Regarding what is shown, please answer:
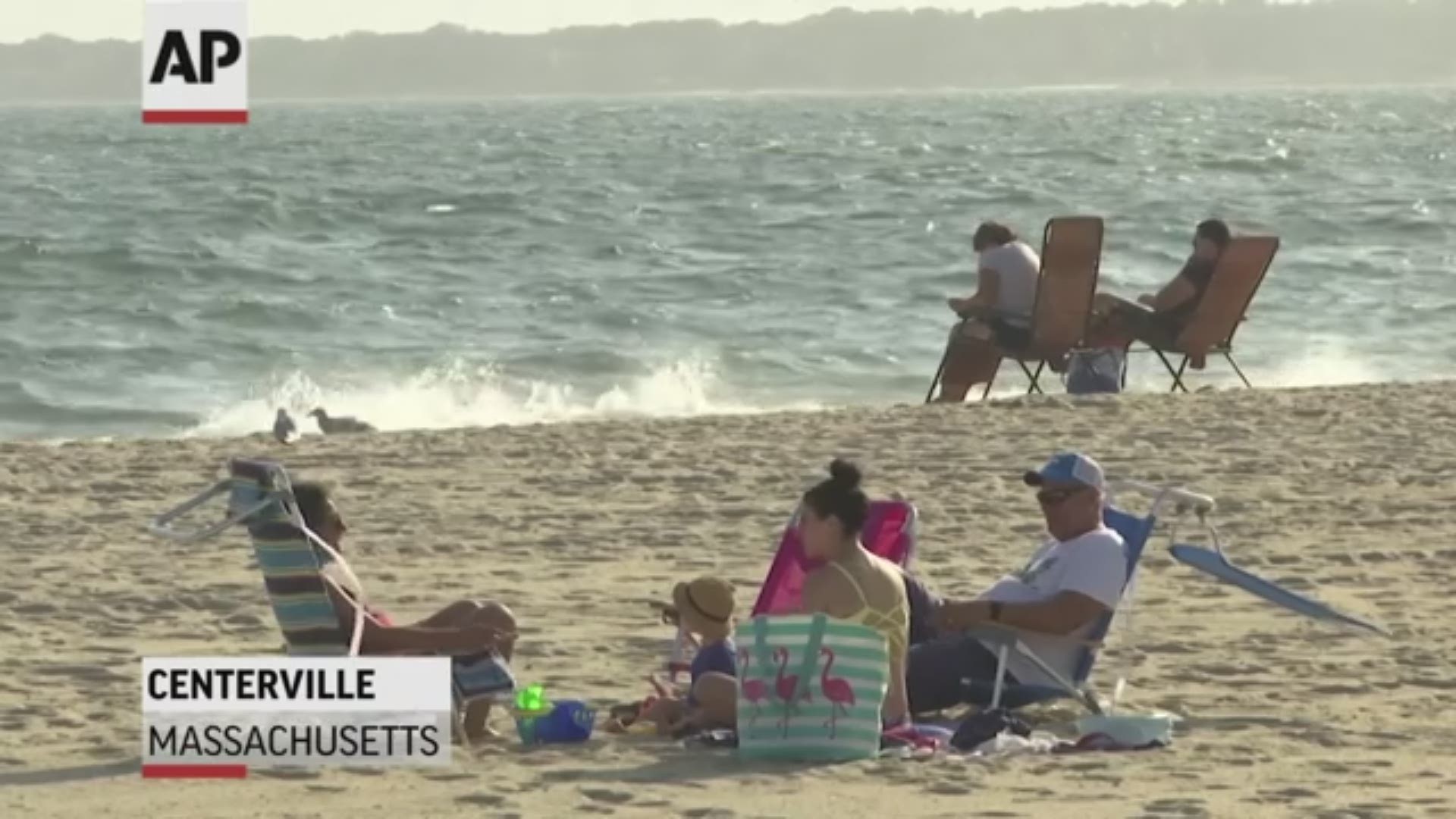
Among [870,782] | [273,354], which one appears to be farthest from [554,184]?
[870,782]

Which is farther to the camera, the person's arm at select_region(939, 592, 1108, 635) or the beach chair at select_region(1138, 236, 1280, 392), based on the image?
the beach chair at select_region(1138, 236, 1280, 392)

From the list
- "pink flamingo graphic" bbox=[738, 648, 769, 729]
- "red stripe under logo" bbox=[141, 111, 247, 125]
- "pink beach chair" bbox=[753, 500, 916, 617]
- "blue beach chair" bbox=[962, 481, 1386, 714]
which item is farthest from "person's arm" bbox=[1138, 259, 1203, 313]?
"red stripe under logo" bbox=[141, 111, 247, 125]

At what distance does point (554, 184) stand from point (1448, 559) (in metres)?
36.4

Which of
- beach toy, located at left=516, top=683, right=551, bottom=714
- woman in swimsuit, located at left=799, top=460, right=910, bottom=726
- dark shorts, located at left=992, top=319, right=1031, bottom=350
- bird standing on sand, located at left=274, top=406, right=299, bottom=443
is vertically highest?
woman in swimsuit, located at left=799, top=460, right=910, bottom=726

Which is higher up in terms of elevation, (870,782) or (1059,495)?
(1059,495)

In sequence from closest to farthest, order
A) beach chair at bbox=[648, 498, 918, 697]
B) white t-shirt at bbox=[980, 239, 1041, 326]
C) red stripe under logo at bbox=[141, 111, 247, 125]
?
beach chair at bbox=[648, 498, 918, 697] < white t-shirt at bbox=[980, 239, 1041, 326] < red stripe under logo at bbox=[141, 111, 247, 125]

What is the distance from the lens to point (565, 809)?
594cm

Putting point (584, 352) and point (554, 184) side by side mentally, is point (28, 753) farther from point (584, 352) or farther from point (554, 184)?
point (554, 184)

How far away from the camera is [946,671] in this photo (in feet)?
Result: 22.7

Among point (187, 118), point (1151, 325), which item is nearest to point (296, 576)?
point (1151, 325)

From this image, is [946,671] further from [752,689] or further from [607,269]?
[607,269]

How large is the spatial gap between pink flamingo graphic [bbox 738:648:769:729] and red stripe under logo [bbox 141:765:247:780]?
1009 mm

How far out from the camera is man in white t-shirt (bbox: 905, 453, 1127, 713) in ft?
22.5

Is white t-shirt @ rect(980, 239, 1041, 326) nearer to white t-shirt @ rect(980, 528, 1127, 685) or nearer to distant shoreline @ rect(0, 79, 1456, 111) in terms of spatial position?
white t-shirt @ rect(980, 528, 1127, 685)
